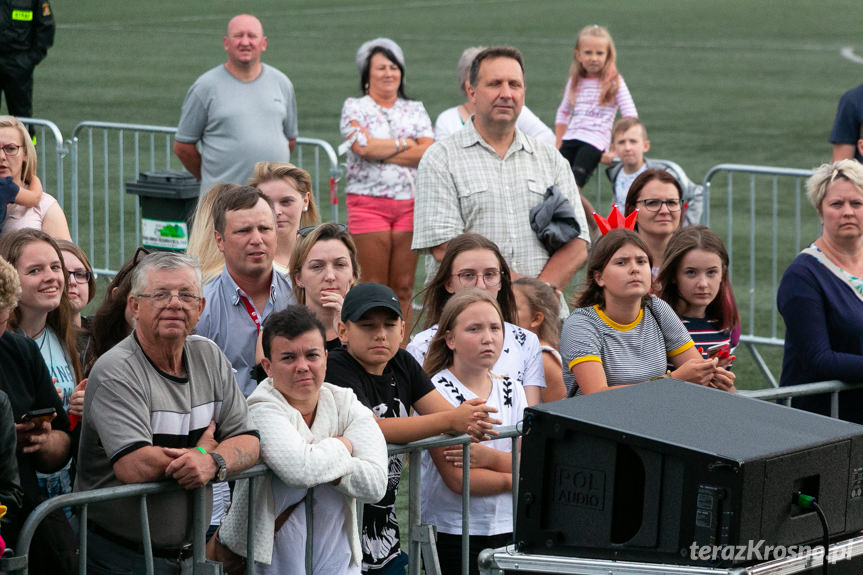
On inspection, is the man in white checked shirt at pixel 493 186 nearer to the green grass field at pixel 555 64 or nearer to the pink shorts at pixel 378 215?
the pink shorts at pixel 378 215

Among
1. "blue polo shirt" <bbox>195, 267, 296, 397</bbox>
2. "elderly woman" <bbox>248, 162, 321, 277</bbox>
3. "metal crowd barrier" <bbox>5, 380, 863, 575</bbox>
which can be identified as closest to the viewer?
"metal crowd barrier" <bbox>5, 380, 863, 575</bbox>

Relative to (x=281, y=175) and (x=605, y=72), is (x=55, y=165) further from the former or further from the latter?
(x=281, y=175)

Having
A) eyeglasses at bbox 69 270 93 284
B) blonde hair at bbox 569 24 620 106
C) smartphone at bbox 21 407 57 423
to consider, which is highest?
blonde hair at bbox 569 24 620 106

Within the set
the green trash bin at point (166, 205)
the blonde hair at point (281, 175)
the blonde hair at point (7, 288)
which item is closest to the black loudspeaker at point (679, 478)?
the blonde hair at point (7, 288)

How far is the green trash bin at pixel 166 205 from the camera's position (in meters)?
10.3

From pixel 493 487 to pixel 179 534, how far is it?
1295 mm

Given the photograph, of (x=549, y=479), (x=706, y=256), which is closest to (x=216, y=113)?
(x=706, y=256)

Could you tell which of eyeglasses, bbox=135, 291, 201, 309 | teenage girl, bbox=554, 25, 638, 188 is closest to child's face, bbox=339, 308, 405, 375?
eyeglasses, bbox=135, 291, 201, 309

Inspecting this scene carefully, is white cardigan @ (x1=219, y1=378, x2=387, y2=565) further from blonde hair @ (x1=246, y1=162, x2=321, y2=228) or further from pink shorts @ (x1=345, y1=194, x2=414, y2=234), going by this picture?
pink shorts @ (x1=345, y1=194, x2=414, y2=234)

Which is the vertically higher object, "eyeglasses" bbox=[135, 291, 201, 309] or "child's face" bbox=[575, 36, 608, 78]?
"child's face" bbox=[575, 36, 608, 78]

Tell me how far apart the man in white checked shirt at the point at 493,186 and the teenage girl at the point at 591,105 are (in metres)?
4.74

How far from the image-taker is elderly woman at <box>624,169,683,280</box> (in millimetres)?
6957

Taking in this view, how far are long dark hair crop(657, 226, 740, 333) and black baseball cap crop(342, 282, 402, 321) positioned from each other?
1664 millimetres

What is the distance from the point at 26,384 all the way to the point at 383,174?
492 centimetres
